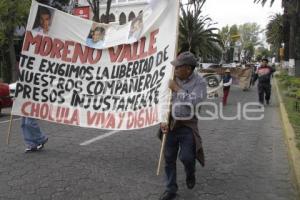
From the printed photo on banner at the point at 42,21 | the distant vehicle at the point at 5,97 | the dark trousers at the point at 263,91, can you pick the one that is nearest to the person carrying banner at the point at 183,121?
the printed photo on banner at the point at 42,21

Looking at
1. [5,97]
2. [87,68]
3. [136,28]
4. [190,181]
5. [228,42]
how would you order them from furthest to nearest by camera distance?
[228,42]
[5,97]
[87,68]
[136,28]
[190,181]

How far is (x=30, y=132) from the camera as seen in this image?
312 inches

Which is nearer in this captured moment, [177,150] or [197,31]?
[177,150]

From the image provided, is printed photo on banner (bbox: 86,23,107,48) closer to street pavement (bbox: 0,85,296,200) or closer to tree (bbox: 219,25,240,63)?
street pavement (bbox: 0,85,296,200)

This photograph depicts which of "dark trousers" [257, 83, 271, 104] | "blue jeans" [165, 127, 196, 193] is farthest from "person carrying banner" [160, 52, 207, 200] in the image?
"dark trousers" [257, 83, 271, 104]

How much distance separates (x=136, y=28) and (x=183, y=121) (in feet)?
7.27

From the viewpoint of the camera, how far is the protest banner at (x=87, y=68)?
22.9ft

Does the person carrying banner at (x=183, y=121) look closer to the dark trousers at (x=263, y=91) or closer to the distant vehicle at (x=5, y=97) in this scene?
the distant vehicle at (x=5, y=97)

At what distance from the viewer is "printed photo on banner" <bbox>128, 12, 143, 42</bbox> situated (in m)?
7.18

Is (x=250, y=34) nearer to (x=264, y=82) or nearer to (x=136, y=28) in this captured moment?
(x=264, y=82)

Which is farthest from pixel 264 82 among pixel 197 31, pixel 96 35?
pixel 197 31

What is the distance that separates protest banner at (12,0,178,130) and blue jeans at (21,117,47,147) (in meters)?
0.17

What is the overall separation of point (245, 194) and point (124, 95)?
238 cm

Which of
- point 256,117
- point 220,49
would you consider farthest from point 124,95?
point 220,49
